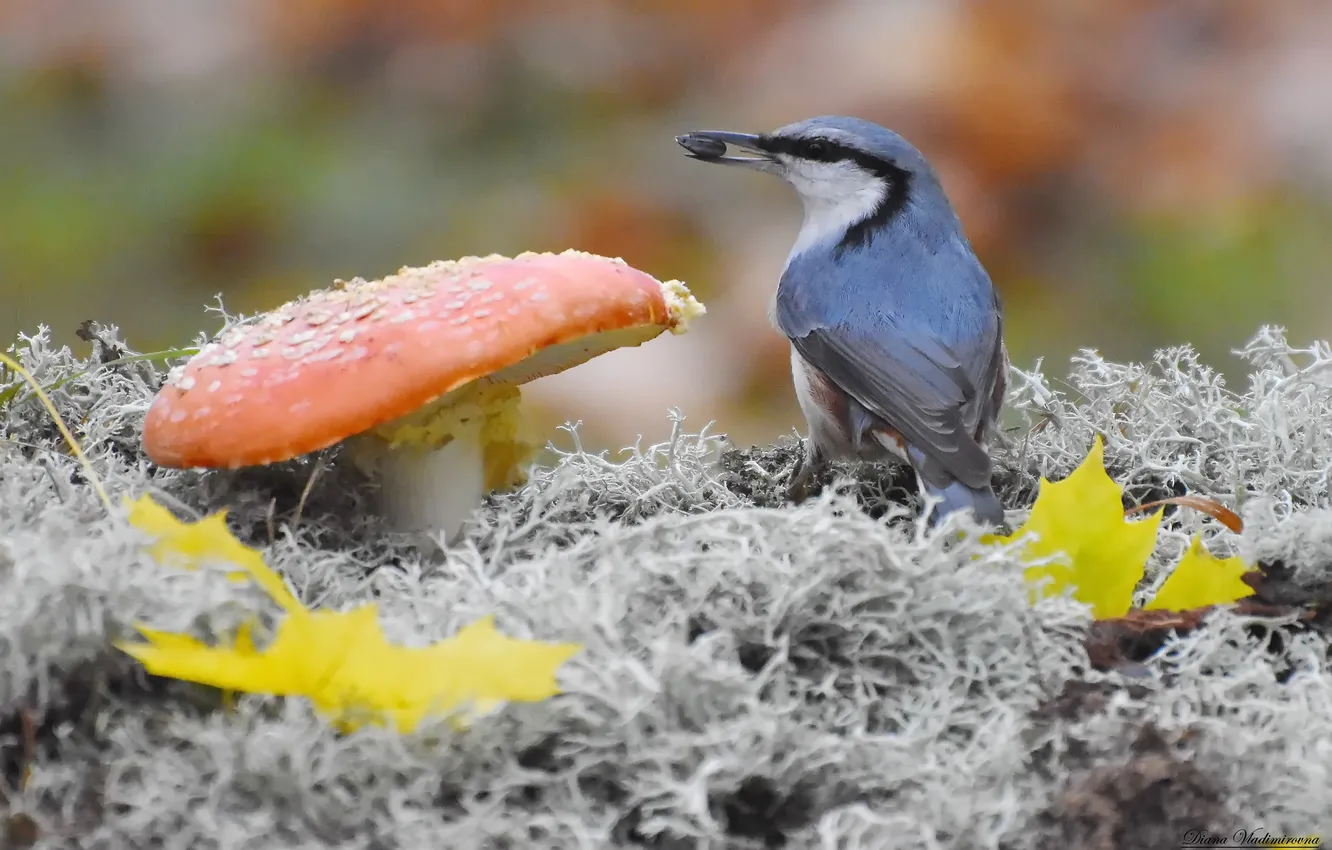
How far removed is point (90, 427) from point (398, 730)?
0.80 meters

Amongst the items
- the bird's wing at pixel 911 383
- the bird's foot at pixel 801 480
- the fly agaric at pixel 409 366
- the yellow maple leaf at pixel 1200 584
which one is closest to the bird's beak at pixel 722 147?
the bird's wing at pixel 911 383

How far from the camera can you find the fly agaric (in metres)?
1.00

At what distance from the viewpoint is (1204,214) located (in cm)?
288

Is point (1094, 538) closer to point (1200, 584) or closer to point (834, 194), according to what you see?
point (1200, 584)

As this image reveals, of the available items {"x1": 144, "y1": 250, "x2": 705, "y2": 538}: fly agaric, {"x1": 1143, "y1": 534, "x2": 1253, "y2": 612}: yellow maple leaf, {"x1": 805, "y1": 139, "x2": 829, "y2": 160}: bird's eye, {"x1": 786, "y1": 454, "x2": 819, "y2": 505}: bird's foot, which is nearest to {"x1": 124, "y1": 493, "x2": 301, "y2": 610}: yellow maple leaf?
{"x1": 144, "y1": 250, "x2": 705, "y2": 538}: fly agaric

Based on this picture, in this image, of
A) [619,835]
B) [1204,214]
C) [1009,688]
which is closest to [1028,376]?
[1009,688]

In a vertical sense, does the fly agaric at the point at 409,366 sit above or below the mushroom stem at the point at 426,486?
above

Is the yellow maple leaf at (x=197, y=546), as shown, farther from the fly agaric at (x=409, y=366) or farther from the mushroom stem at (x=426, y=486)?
the mushroom stem at (x=426, y=486)

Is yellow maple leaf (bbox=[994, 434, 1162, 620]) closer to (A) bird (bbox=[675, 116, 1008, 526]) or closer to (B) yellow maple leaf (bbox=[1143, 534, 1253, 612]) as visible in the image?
(B) yellow maple leaf (bbox=[1143, 534, 1253, 612])

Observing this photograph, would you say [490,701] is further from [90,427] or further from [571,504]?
[90,427]

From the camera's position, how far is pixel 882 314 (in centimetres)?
160

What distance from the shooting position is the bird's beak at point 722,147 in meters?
1.74

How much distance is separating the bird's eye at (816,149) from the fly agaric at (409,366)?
649 mm

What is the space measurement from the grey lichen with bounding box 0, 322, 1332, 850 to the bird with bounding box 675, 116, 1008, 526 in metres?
0.44
